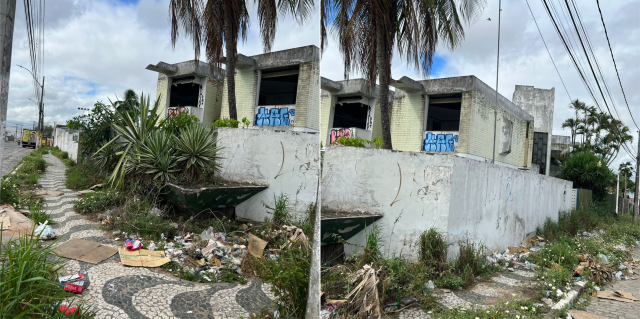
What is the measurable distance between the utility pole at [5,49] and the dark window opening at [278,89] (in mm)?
1756

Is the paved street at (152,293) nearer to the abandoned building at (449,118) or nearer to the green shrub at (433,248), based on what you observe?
the green shrub at (433,248)

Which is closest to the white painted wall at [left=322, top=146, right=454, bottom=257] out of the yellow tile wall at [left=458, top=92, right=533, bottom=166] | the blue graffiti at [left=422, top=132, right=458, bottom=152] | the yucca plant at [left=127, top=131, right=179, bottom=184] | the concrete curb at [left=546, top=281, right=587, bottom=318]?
the concrete curb at [left=546, top=281, right=587, bottom=318]

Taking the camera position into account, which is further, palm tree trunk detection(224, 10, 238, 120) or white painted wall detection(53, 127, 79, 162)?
white painted wall detection(53, 127, 79, 162)

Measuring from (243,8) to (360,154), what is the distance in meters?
3.37

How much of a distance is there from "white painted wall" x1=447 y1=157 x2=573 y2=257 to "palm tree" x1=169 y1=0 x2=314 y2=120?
3.51 m

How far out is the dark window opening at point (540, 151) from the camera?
1822cm

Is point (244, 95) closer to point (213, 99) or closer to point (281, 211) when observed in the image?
point (213, 99)

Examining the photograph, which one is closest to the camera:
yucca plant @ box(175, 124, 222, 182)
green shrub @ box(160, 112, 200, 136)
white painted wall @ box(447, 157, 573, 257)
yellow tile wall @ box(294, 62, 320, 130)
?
yellow tile wall @ box(294, 62, 320, 130)

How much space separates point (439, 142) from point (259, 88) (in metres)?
11.1

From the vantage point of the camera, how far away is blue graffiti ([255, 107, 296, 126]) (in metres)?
1.98

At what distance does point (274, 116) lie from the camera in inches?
84.0

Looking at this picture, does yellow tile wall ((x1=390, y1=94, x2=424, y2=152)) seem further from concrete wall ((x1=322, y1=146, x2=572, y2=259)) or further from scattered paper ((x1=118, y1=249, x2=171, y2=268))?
scattered paper ((x1=118, y1=249, x2=171, y2=268))

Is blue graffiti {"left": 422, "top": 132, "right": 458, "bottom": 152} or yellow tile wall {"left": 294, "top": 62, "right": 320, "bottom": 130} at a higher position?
blue graffiti {"left": 422, "top": 132, "right": 458, "bottom": 152}

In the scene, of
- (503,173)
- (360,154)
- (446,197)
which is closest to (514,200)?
(503,173)
